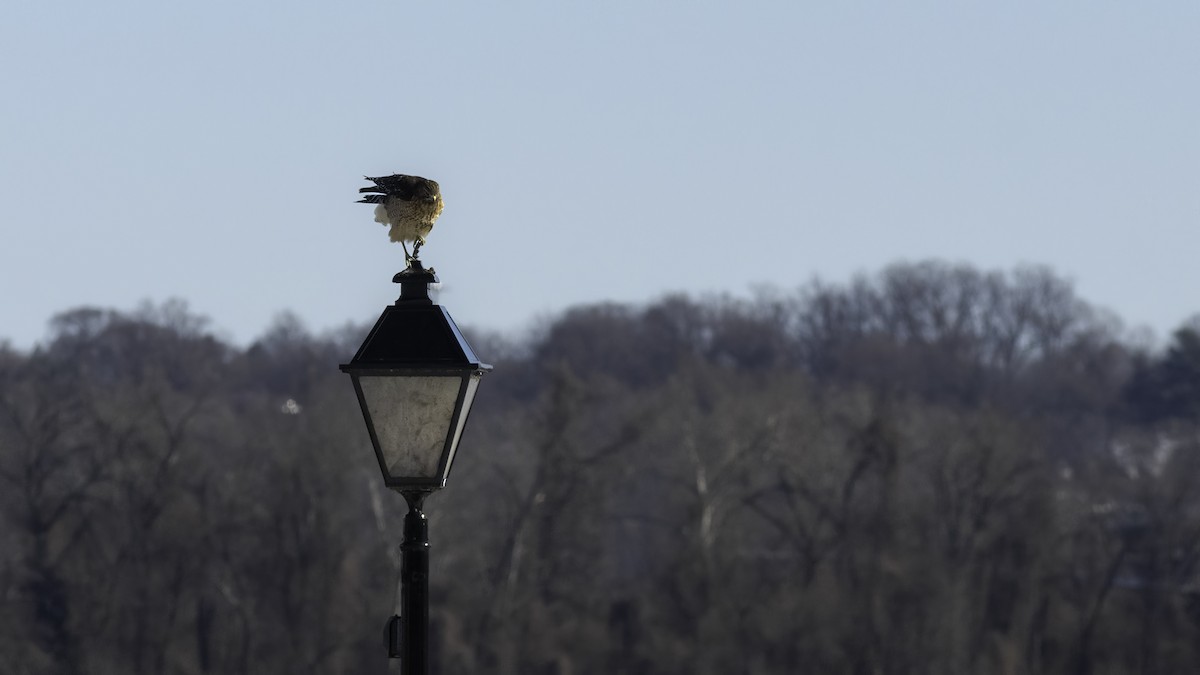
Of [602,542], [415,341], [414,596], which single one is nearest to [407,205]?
[415,341]

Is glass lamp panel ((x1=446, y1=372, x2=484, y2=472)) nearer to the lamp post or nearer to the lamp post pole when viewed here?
the lamp post

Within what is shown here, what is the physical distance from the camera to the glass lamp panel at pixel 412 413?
870 centimetres

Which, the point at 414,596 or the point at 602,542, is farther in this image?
the point at 602,542

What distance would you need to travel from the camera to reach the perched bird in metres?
9.03

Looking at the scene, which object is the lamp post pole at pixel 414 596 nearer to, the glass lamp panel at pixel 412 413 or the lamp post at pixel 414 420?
the lamp post at pixel 414 420

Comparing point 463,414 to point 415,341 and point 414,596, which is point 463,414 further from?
point 414,596

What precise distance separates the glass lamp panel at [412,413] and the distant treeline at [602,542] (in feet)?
140

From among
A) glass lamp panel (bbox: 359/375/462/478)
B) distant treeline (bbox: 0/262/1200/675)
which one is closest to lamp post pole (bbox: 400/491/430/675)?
glass lamp panel (bbox: 359/375/462/478)

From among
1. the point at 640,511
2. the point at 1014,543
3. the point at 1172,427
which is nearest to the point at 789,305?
the point at 1172,427

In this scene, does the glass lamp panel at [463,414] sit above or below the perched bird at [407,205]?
below

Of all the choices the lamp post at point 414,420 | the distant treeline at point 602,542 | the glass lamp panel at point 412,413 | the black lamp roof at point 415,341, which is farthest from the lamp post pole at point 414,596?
the distant treeline at point 602,542

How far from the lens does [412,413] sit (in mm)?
8703

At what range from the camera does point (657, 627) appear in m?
55.7

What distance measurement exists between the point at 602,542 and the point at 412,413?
53.1 m
